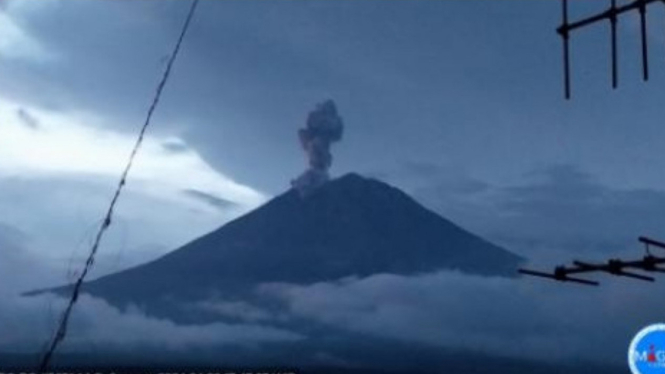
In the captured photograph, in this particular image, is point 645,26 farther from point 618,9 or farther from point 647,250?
point 647,250

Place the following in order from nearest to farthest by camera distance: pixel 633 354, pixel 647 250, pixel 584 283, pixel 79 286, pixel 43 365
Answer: pixel 43 365, pixel 79 286, pixel 647 250, pixel 584 283, pixel 633 354

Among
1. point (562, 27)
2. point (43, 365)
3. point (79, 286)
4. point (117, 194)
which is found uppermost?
point (562, 27)

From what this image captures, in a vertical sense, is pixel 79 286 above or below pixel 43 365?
above

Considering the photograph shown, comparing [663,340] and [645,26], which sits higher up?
[645,26]

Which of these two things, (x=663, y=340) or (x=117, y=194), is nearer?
(x=117, y=194)

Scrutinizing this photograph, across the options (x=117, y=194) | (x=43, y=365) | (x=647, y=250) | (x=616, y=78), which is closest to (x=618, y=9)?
(x=616, y=78)

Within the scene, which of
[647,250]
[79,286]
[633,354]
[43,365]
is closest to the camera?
[43,365]

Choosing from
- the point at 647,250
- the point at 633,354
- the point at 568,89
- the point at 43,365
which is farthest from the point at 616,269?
the point at 43,365

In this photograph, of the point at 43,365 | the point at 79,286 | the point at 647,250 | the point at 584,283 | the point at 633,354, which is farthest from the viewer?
the point at 633,354

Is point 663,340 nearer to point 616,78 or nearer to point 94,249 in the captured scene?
point 616,78
